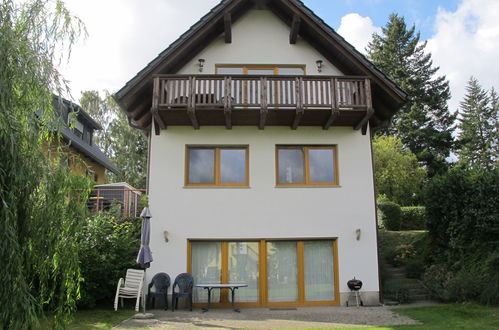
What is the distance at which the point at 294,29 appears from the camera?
477 inches

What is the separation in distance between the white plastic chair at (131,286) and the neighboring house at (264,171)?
427mm

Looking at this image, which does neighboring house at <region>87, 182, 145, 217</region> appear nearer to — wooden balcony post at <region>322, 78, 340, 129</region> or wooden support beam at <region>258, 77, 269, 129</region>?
wooden support beam at <region>258, 77, 269, 129</region>

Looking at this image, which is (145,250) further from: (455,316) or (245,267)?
(455,316)

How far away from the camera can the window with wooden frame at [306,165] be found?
38.3ft

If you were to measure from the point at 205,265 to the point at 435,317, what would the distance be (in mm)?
5569

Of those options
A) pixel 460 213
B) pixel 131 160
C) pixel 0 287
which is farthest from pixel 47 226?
pixel 131 160

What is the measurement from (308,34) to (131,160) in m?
24.2

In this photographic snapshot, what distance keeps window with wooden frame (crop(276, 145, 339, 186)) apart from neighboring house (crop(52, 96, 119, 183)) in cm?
493

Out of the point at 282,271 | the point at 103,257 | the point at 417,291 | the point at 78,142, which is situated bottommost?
the point at 417,291

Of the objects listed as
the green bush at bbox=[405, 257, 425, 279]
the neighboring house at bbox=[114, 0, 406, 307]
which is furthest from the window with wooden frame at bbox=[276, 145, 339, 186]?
the green bush at bbox=[405, 257, 425, 279]

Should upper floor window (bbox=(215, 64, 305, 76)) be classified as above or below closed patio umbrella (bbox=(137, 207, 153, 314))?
above

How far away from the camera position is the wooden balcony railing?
1079 cm

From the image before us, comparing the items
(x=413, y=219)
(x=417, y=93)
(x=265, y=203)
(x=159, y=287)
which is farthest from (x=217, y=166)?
(x=417, y=93)

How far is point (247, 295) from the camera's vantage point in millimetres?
11000
